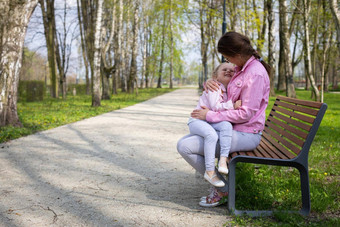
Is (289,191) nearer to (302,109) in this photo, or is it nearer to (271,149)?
(271,149)

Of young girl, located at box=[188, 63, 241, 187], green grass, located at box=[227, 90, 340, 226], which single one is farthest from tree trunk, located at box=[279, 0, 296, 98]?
young girl, located at box=[188, 63, 241, 187]

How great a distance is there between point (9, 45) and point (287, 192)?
7258 mm

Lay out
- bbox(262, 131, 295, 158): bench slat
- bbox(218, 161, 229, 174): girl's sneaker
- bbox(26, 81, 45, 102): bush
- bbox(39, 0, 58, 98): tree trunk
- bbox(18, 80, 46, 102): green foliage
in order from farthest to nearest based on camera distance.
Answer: bbox(39, 0, 58, 98): tree trunk < bbox(26, 81, 45, 102): bush < bbox(18, 80, 46, 102): green foliage < bbox(262, 131, 295, 158): bench slat < bbox(218, 161, 229, 174): girl's sneaker

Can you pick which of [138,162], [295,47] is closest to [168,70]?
[295,47]

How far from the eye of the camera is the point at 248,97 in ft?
11.3

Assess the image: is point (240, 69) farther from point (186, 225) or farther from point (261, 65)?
point (186, 225)

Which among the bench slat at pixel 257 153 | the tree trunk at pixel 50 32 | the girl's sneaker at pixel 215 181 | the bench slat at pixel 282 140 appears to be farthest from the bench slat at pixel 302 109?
Result: the tree trunk at pixel 50 32

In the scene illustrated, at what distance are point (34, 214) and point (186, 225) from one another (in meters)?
1.44

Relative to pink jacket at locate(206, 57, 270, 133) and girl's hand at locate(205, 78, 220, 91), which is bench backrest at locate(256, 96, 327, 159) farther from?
girl's hand at locate(205, 78, 220, 91)

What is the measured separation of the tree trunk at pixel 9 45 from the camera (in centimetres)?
852

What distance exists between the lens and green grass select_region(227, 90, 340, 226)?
3.24 meters

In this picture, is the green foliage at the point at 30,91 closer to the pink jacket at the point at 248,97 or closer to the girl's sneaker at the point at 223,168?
the pink jacket at the point at 248,97

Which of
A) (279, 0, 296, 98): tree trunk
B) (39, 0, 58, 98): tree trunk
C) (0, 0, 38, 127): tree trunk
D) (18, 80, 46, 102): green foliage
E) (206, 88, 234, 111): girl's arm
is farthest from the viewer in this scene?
(39, 0, 58, 98): tree trunk

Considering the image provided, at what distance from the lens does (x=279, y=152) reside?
357 cm
